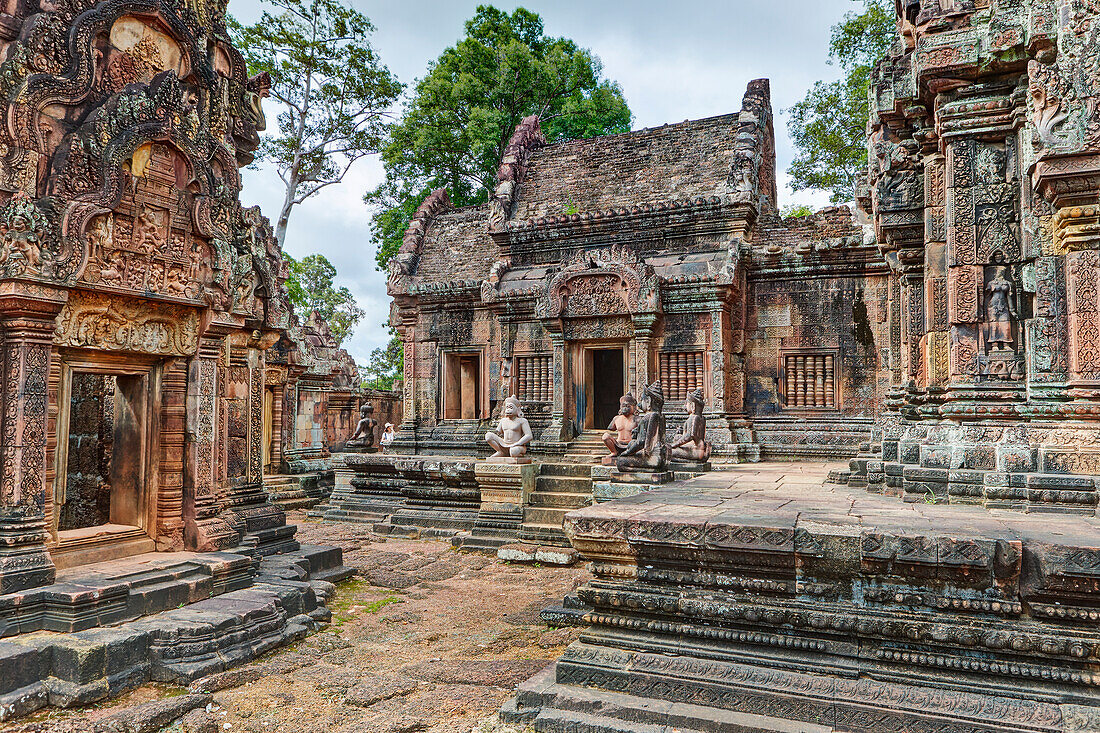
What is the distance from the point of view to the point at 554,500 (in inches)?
411

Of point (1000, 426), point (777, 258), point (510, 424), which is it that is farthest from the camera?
point (777, 258)

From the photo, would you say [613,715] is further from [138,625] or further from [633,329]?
[633,329]

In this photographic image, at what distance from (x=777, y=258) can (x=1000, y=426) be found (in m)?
7.72

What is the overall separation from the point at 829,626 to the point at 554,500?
272 inches

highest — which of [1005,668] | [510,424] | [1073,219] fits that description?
[1073,219]

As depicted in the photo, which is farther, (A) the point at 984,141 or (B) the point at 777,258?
(B) the point at 777,258

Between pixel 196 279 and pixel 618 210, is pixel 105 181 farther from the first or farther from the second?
pixel 618 210

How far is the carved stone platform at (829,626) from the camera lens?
339 centimetres

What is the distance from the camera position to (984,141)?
5617 mm

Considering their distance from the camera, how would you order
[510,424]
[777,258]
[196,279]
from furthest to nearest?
[777,258]
[510,424]
[196,279]

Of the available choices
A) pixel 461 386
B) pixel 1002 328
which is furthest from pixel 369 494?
pixel 1002 328

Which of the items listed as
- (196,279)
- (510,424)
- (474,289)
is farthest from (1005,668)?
(474,289)

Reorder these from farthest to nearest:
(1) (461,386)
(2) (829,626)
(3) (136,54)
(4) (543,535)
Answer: (1) (461,386)
(4) (543,535)
(3) (136,54)
(2) (829,626)

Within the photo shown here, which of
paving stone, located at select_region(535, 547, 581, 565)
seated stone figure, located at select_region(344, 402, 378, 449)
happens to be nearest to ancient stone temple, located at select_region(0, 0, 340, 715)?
paving stone, located at select_region(535, 547, 581, 565)
